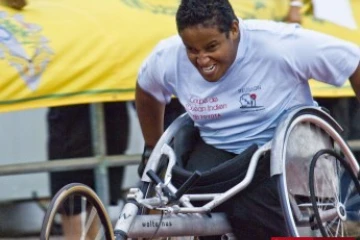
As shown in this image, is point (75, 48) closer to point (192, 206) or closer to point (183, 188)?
point (192, 206)

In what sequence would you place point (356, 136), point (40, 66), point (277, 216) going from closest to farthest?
1. point (277, 216)
2. point (40, 66)
3. point (356, 136)

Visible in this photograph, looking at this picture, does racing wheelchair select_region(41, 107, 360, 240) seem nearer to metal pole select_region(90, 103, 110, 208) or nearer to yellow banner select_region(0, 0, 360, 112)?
yellow banner select_region(0, 0, 360, 112)

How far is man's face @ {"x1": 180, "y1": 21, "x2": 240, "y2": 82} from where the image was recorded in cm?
633

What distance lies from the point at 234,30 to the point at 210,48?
0.16m

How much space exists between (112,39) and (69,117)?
52 cm

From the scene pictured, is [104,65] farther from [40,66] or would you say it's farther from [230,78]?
[230,78]

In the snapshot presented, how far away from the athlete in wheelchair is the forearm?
0.26 metres

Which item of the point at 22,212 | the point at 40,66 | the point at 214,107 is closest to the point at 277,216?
the point at 214,107

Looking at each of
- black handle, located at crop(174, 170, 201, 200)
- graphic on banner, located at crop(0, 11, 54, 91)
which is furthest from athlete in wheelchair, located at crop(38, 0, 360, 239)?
graphic on banner, located at crop(0, 11, 54, 91)

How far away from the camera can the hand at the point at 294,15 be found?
8.87 m

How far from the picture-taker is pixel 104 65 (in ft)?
27.2

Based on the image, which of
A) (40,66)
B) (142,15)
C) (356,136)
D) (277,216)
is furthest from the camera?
(356,136)

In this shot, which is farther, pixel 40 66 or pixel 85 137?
pixel 85 137

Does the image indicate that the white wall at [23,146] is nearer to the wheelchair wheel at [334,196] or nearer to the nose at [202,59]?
the wheelchair wheel at [334,196]
